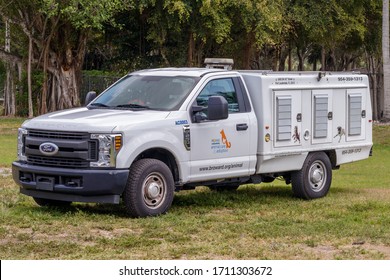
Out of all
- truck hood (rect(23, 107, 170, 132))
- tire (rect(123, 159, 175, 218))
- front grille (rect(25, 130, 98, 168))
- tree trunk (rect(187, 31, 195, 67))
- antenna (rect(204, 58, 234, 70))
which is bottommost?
tire (rect(123, 159, 175, 218))

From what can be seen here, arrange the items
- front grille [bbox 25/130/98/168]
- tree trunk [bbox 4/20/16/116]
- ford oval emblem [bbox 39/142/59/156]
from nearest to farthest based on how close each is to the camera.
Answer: front grille [bbox 25/130/98/168] < ford oval emblem [bbox 39/142/59/156] < tree trunk [bbox 4/20/16/116]

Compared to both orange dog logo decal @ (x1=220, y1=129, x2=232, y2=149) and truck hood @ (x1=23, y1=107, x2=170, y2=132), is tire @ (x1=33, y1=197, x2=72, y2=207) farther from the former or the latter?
orange dog logo decal @ (x1=220, y1=129, x2=232, y2=149)

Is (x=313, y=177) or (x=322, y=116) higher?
(x=322, y=116)

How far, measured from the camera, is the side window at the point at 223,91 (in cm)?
1370

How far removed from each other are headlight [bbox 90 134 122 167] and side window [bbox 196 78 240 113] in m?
Answer: 1.92

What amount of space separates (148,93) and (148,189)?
1.69 metres

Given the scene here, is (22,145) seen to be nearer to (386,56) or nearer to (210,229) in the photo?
(210,229)

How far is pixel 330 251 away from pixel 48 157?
4229 mm

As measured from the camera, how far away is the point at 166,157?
13.1m

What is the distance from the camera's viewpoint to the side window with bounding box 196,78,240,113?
13.7 meters

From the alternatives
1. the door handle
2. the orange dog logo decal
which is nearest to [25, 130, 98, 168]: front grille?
the orange dog logo decal

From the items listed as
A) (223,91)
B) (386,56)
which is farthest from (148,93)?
(386,56)

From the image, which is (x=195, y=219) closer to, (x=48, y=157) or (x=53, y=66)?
(x=48, y=157)

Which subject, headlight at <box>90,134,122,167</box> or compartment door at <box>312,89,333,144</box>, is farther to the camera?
compartment door at <box>312,89,333,144</box>
